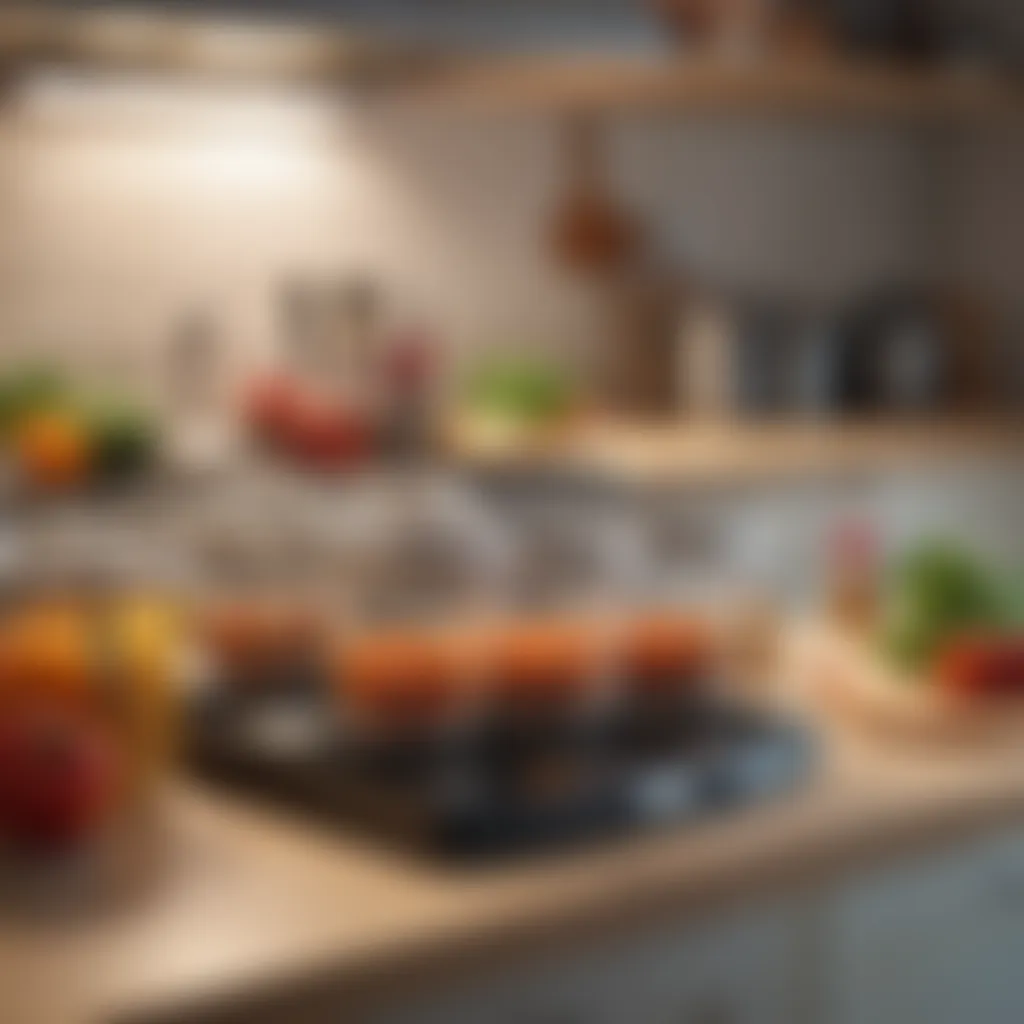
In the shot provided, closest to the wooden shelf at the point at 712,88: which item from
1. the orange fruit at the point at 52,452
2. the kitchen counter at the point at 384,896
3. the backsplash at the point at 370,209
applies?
the backsplash at the point at 370,209

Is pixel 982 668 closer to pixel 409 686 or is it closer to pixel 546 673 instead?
pixel 546 673

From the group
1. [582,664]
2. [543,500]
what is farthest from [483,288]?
[582,664]

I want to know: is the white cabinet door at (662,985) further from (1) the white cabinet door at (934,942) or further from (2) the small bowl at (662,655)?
(2) the small bowl at (662,655)

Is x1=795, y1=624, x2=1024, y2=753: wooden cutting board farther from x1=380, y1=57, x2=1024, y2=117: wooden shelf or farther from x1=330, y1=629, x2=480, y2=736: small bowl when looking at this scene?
x1=380, y1=57, x2=1024, y2=117: wooden shelf

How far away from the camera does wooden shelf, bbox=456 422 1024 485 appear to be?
1.97m

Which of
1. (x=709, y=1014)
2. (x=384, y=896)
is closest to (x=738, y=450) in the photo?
(x=709, y=1014)

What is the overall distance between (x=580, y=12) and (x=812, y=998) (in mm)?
774

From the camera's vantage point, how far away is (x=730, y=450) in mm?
2045

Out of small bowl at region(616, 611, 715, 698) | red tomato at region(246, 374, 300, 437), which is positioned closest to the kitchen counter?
small bowl at region(616, 611, 715, 698)

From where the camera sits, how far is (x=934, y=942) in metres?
1.38

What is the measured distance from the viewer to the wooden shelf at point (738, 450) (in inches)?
77.4

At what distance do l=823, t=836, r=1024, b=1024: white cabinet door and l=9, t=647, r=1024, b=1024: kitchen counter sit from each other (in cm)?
4

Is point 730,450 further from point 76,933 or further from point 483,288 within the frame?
point 76,933

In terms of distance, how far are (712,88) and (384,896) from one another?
3.55ft
